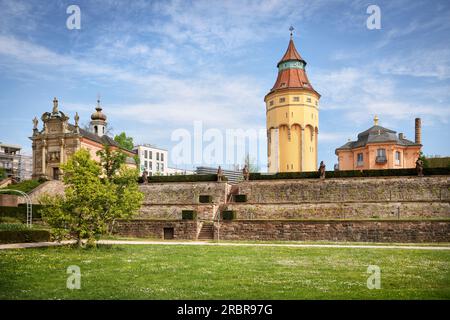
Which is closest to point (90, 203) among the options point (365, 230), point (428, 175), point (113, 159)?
point (113, 159)

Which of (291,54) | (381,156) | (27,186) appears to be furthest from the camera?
(291,54)

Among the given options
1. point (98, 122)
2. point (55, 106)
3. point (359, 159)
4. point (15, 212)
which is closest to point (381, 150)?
point (359, 159)

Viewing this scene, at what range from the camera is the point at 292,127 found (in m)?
55.8

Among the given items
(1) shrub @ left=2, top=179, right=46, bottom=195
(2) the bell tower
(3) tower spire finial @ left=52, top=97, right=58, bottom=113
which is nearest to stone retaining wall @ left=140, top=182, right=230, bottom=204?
(1) shrub @ left=2, top=179, right=46, bottom=195

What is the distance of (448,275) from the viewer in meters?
11.9

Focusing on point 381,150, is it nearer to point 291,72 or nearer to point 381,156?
point 381,156

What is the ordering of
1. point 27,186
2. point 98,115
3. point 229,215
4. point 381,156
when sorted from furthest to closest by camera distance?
point 98,115 < point 381,156 < point 27,186 < point 229,215

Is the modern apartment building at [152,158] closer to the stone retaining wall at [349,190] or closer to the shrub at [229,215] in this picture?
the stone retaining wall at [349,190]

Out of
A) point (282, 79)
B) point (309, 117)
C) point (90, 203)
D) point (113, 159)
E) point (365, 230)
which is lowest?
point (365, 230)

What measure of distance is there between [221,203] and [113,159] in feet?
47.9

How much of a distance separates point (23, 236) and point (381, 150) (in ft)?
151

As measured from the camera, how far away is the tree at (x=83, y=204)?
18.8m
